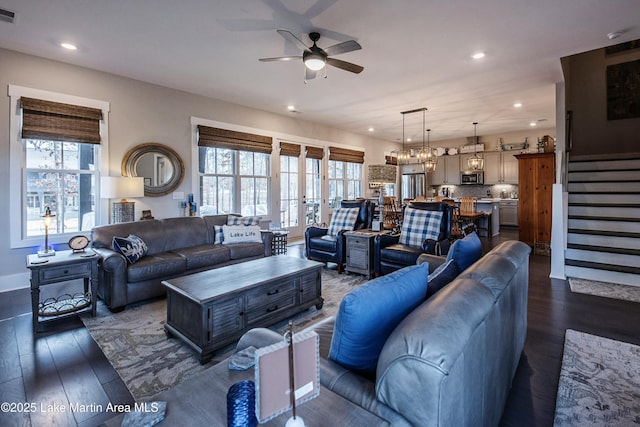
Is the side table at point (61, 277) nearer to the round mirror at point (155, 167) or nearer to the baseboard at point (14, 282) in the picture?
the baseboard at point (14, 282)

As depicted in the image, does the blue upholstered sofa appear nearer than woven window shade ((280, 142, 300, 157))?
Yes

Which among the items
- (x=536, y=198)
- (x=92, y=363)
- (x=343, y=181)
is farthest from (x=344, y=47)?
(x=343, y=181)

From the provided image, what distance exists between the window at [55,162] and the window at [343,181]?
5.20m

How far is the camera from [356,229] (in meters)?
4.92

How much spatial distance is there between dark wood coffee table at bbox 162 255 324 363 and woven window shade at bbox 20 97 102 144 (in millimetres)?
2984

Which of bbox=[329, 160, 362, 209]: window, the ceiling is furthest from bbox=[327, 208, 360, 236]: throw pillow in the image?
bbox=[329, 160, 362, 209]: window

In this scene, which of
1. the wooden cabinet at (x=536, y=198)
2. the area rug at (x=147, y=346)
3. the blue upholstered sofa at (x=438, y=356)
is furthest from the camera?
the wooden cabinet at (x=536, y=198)

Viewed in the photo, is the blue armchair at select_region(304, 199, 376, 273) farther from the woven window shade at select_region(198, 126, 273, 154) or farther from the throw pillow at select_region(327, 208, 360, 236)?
the woven window shade at select_region(198, 126, 273, 154)

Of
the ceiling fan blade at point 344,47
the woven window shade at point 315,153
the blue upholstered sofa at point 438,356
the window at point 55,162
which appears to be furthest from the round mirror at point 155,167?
the blue upholstered sofa at point 438,356

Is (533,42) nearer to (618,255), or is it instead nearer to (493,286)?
(618,255)

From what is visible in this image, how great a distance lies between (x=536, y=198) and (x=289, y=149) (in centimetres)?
513

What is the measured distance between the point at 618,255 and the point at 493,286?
430 cm

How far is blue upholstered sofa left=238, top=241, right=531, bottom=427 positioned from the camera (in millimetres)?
871

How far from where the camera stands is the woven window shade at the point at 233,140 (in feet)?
17.9
